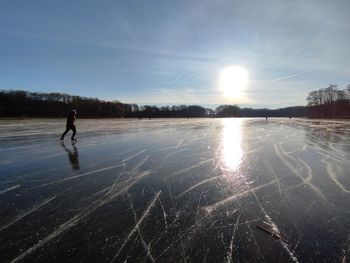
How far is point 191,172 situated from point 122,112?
302 feet

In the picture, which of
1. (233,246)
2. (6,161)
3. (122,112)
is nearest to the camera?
(233,246)

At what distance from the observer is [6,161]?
25.0 ft

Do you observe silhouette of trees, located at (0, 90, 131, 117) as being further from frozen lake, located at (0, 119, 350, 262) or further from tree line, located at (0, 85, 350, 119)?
frozen lake, located at (0, 119, 350, 262)

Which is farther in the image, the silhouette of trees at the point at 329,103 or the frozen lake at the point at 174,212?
the silhouette of trees at the point at 329,103

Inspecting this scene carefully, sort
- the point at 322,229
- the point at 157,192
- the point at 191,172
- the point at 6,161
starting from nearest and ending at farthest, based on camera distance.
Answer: the point at 322,229
the point at 157,192
the point at 191,172
the point at 6,161

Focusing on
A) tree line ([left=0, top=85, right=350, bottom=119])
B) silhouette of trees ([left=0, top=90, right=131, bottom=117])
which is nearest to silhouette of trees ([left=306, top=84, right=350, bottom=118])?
tree line ([left=0, top=85, right=350, bottom=119])

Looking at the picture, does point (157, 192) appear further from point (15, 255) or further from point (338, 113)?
point (338, 113)

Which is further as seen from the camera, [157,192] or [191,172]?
[191,172]

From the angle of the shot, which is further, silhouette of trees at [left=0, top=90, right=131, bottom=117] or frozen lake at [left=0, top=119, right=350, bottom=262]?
silhouette of trees at [left=0, top=90, right=131, bottom=117]

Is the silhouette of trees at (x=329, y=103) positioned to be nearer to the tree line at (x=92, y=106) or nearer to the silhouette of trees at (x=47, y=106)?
the tree line at (x=92, y=106)

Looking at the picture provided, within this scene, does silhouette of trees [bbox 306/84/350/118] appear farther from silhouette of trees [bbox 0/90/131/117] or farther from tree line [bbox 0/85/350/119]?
silhouette of trees [bbox 0/90/131/117]

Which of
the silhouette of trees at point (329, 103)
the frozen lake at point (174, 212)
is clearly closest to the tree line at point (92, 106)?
the silhouette of trees at point (329, 103)

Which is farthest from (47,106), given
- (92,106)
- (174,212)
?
(174,212)

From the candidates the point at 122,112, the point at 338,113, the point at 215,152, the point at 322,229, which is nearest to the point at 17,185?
the point at 322,229
